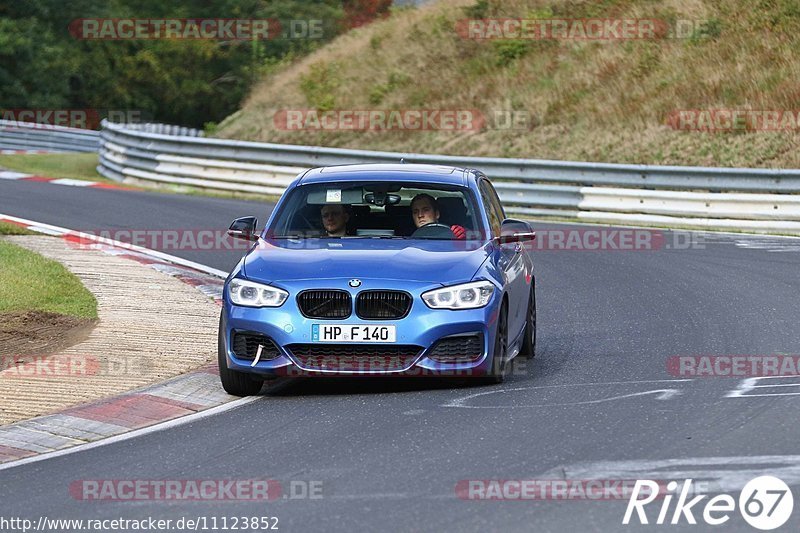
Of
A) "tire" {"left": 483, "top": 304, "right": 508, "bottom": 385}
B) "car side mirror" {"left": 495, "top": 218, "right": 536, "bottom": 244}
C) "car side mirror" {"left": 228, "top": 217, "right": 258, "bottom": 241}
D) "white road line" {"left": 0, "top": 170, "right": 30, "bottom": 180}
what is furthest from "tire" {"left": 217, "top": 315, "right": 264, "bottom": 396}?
"white road line" {"left": 0, "top": 170, "right": 30, "bottom": 180}

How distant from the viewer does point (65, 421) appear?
888cm

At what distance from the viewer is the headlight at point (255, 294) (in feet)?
31.1

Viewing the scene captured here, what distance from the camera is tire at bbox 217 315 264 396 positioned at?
9602 mm

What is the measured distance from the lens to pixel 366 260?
9750mm

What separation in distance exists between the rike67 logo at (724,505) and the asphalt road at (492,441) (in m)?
0.05

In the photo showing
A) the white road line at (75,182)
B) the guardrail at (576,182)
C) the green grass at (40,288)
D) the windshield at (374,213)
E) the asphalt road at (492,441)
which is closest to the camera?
the asphalt road at (492,441)

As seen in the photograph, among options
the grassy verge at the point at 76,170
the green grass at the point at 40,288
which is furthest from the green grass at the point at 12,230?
the grassy verge at the point at 76,170

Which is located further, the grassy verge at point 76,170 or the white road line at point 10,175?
the white road line at point 10,175

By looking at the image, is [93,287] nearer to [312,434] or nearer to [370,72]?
[312,434]

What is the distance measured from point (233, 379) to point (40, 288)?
479 cm

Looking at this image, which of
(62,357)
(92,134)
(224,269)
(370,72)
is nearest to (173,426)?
(62,357)

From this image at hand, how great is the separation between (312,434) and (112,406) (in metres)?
1.69
